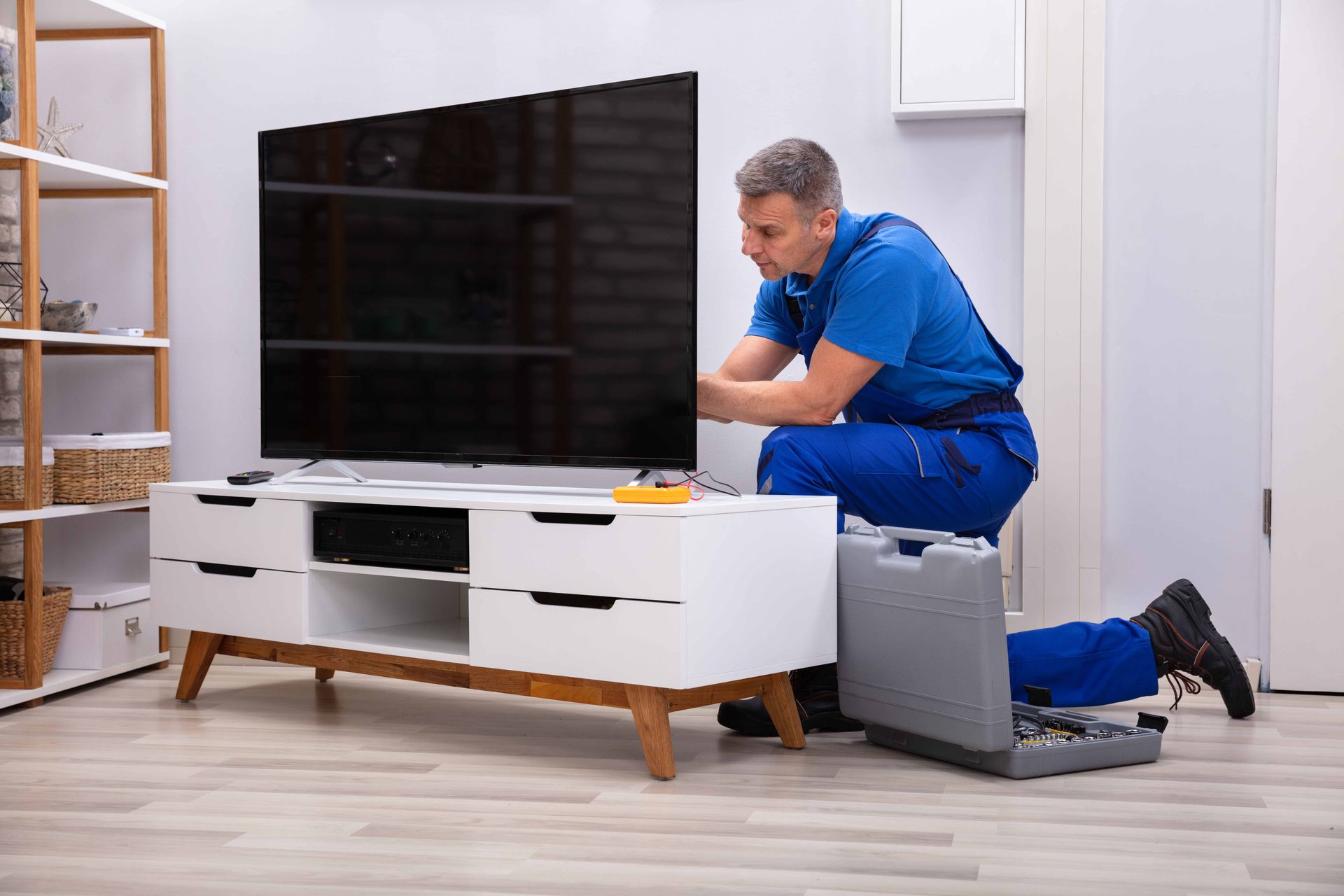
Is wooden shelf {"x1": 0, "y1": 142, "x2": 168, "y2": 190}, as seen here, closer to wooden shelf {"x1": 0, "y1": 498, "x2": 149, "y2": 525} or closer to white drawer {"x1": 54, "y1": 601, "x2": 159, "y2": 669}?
wooden shelf {"x1": 0, "y1": 498, "x2": 149, "y2": 525}

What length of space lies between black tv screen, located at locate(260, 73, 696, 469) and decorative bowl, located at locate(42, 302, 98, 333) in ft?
1.45

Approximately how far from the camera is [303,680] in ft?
9.90

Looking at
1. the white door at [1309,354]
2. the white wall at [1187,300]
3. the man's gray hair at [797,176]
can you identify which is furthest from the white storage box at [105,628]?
the white door at [1309,354]

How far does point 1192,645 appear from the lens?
2.44 m

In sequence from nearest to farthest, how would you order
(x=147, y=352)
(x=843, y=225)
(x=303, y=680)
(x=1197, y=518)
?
(x=843, y=225), (x=1197, y=518), (x=303, y=680), (x=147, y=352)

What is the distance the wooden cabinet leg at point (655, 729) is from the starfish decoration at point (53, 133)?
205 cm

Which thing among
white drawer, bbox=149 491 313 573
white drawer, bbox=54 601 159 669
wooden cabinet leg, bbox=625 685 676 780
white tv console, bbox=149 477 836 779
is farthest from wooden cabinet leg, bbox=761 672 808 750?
white drawer, bbox=54 601 159 669

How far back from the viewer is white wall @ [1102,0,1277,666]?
9.06 feet

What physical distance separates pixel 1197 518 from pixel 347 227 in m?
2.00

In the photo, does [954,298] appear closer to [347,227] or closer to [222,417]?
[347,227]

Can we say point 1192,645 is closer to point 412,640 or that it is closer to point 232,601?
point 412,640

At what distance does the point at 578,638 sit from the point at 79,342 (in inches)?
59.9

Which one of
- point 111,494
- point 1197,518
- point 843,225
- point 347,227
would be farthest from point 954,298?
point 111,494

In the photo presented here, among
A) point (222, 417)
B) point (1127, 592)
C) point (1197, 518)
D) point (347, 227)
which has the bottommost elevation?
point (1127, 592)
